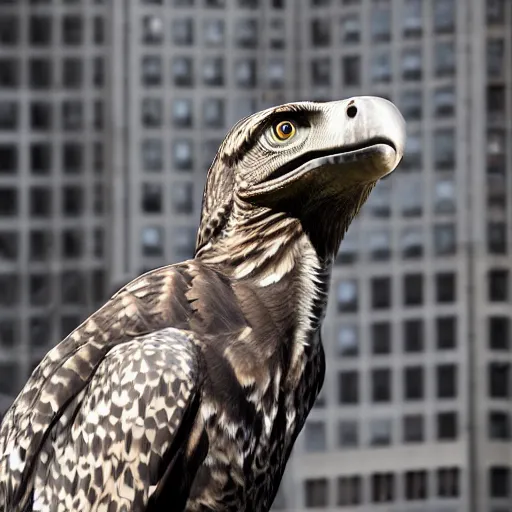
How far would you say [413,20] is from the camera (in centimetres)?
779

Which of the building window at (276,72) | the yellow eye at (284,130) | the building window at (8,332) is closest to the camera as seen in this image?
the yellow eye at (284,130)

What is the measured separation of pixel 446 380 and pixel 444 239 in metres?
1.00

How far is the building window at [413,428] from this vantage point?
8.06m

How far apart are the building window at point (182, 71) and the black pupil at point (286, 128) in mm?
6089

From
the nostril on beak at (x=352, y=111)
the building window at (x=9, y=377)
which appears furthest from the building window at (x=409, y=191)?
the nostril on beak at (x=352, y=111)

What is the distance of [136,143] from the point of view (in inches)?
304

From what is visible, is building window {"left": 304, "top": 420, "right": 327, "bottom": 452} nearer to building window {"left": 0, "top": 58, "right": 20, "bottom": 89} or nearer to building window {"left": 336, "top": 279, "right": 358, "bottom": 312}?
building window {"left": 336, "top": 279, "right": 358, "bottom": 312}

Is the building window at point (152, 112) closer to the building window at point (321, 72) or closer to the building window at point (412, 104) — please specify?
the building window at point (321, 72)

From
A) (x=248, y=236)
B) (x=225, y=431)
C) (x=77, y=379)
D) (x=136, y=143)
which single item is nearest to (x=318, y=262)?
(x=248, y=236)

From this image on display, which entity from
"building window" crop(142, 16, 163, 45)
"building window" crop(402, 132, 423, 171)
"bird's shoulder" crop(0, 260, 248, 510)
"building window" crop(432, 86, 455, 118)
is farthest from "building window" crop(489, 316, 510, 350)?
"bird's shoulder" crop(0, 260, 248, 510)

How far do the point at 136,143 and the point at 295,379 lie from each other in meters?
6.10

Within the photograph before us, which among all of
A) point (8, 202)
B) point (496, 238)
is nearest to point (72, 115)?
point (8, 202)

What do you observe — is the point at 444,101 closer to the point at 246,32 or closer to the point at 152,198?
the point at 246,32

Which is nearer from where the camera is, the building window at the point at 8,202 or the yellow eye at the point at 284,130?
the yellow eye at the point at 284,130
